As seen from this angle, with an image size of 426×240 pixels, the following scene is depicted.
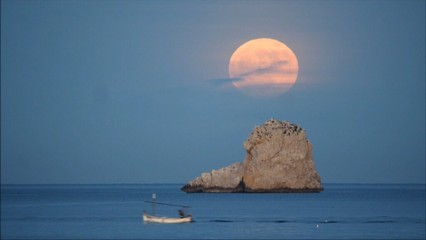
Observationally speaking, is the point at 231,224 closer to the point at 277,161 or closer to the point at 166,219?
the point at 166,219

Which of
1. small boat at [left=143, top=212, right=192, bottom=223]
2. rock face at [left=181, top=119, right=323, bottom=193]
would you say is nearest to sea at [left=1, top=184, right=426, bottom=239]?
small boat at [left=143, top=212, right=192, bottom=223]

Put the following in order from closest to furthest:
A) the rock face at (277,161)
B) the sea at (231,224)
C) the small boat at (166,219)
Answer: the sea at (231,224) → the small boat at (166,219) → the rock face at (277,161)

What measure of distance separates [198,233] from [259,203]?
67.3 m

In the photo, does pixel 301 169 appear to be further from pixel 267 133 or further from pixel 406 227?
pixel 406 227

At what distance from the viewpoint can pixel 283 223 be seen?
107500 mm

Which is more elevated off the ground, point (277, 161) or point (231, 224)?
point (277, 161)

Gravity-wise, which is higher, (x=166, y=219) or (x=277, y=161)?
(x=277, y=161)

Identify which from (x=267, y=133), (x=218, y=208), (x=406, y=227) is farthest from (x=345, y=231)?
(x=267, y=133)

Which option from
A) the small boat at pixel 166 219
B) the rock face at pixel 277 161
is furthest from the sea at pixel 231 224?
the rock face at pixel 277 161

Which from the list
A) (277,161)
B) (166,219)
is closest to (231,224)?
(166,219)

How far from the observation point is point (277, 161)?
6954 inches

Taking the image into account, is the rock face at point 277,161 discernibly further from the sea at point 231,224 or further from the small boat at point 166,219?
the small boat at point 166,219

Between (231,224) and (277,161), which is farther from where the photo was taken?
(277,161)

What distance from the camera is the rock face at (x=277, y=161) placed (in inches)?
6939
